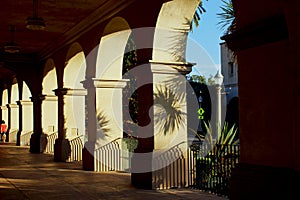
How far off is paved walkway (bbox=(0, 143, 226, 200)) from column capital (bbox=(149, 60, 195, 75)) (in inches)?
94.4

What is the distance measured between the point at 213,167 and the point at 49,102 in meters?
11.0

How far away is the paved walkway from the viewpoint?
24.7 ft

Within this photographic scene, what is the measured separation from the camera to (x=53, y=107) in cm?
1778

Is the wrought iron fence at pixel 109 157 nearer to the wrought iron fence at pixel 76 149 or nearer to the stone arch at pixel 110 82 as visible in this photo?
the stone arch at pixel 110 82

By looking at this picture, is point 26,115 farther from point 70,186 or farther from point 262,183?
point 262,183

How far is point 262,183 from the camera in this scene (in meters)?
4.99

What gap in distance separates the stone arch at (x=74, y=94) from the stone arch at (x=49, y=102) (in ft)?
10.4

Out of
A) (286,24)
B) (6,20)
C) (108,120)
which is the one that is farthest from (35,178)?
(286,24)

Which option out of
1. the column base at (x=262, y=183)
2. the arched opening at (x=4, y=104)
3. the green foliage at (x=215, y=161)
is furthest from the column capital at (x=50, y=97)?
the column base at (x=262, y=183)

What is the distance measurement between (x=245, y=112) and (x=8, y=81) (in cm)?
2291

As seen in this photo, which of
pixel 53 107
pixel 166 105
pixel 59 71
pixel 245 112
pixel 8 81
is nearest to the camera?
pixel 245 112

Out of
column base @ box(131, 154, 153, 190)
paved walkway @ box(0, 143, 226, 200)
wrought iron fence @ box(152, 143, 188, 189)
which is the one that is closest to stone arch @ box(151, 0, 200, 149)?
wrought iron fence @ box(152, 143, 188, 189)

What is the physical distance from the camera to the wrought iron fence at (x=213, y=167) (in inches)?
301

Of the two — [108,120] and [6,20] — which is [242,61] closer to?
[108,120]
